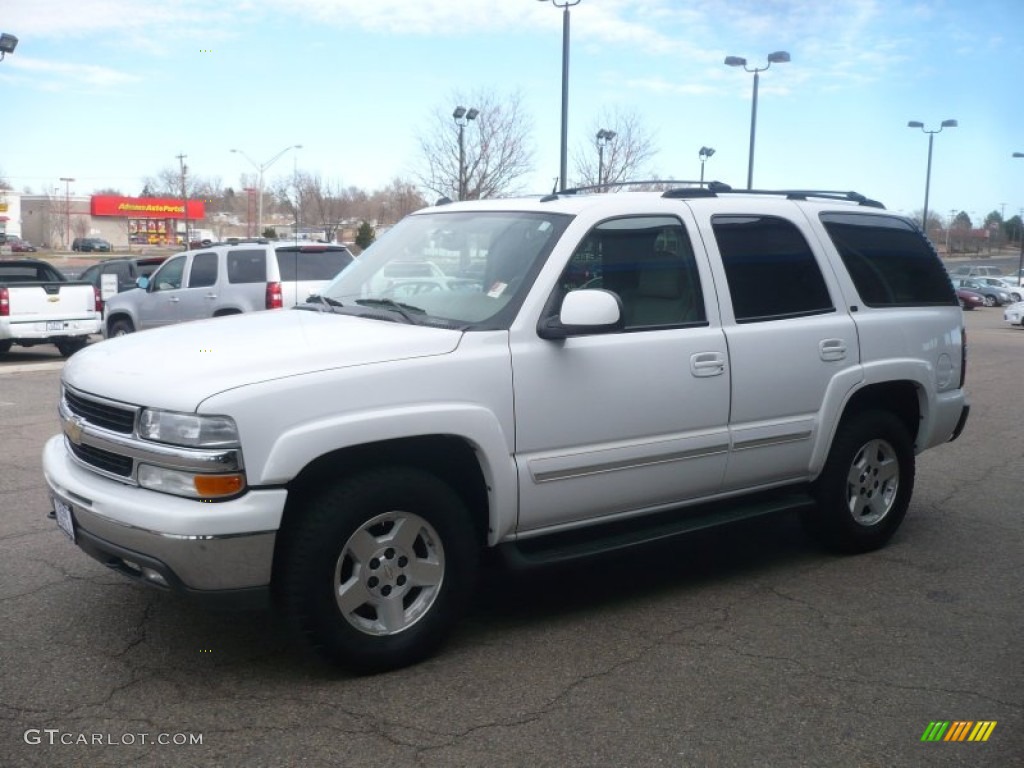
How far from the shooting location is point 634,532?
488 cm

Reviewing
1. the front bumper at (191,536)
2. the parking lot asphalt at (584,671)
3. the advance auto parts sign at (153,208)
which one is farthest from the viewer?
the advance auto parts sign at (153,208)

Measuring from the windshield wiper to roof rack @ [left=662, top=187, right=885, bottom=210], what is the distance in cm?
141

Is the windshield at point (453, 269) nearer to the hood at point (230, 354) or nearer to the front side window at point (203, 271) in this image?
the hood at point (230, 354)

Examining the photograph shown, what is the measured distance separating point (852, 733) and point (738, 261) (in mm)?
2431

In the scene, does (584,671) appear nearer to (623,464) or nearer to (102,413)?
(623,464)

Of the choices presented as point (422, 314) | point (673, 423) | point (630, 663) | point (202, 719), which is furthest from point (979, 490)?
point (202, 719)

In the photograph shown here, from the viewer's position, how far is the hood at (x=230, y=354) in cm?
386

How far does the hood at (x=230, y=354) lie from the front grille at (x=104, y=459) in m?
0.24

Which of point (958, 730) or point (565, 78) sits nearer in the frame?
point (958, 730)

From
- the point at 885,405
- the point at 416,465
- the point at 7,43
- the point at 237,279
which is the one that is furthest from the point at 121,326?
the point at 416,465

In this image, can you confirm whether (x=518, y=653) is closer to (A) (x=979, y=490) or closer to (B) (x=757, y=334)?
(B) (x=757, y=334)

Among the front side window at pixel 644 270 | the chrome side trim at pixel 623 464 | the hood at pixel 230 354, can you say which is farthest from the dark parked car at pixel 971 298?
the hood at pixel 230 354

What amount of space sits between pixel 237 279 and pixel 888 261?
10842 millimetres

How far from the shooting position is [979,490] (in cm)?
767
